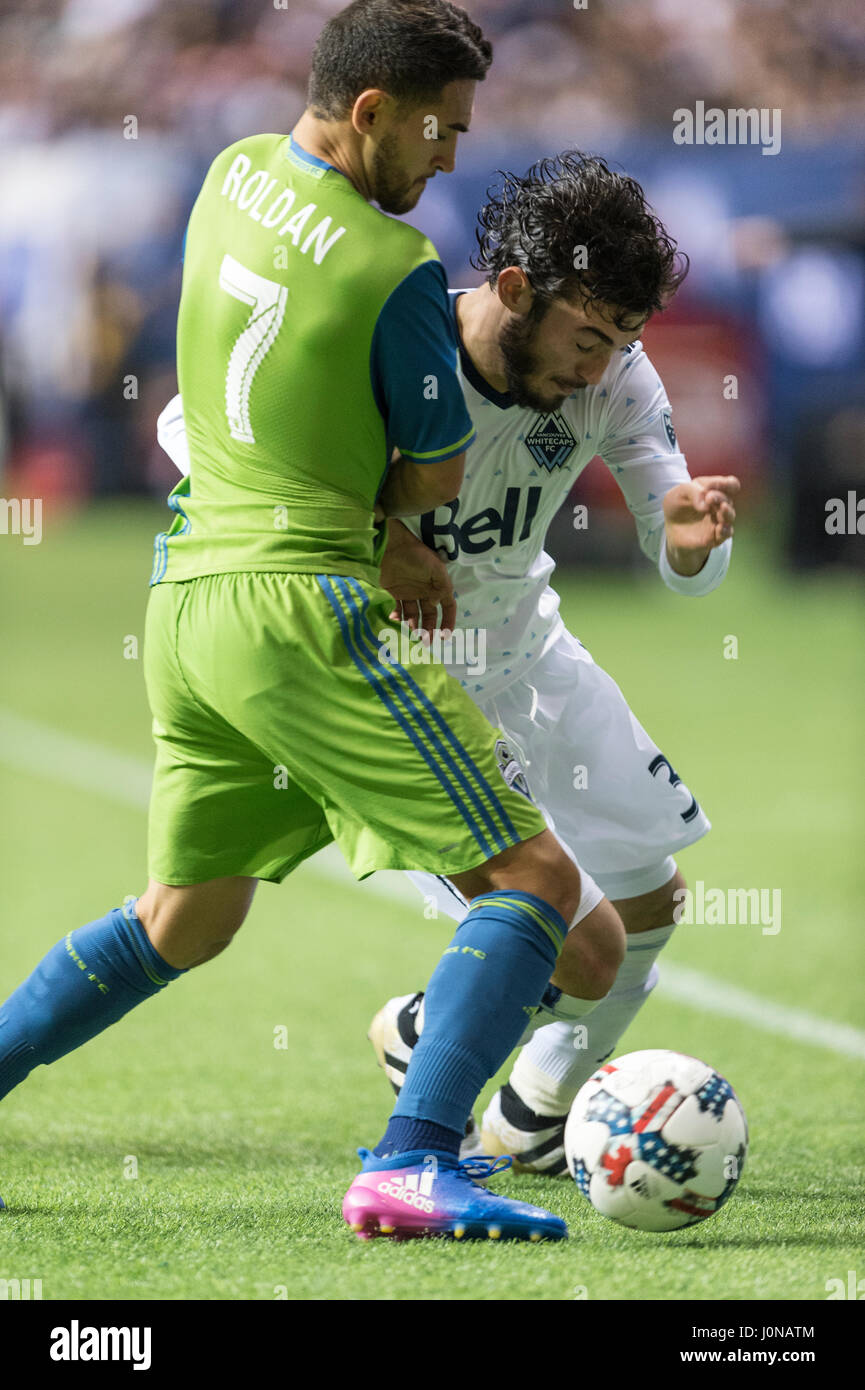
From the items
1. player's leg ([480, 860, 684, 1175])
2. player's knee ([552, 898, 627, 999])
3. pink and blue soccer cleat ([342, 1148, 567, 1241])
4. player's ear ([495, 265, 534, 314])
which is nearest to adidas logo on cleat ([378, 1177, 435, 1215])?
pink and blue soccer cleat ([342, 1148, 567, 1241])

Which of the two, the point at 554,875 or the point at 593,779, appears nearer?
the point at 554,875

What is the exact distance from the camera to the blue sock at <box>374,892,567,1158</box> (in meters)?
3.02

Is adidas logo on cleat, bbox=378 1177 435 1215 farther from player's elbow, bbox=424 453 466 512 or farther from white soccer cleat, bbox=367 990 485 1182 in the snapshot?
player's elbow, bbox=424 453 466 512

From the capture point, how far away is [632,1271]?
2902 millimetres

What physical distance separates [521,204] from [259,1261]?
1.95 m

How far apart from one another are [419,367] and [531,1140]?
5.75 feet

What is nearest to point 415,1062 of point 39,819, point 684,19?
point 39,819

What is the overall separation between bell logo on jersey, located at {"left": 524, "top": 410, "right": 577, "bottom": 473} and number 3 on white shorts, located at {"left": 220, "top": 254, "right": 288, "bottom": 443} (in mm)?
710

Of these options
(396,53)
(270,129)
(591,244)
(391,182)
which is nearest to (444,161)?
(391,182)

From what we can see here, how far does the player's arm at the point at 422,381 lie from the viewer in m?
2.95

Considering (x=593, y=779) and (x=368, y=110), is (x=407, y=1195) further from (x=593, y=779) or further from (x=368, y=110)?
(x=368, y=110)

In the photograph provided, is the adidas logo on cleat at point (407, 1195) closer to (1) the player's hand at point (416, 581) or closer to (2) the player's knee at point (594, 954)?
(2) the player's knee at point (594, 954)

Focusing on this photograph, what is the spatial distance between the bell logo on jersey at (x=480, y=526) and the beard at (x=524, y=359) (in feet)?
0.78

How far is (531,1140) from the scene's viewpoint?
3.85m
